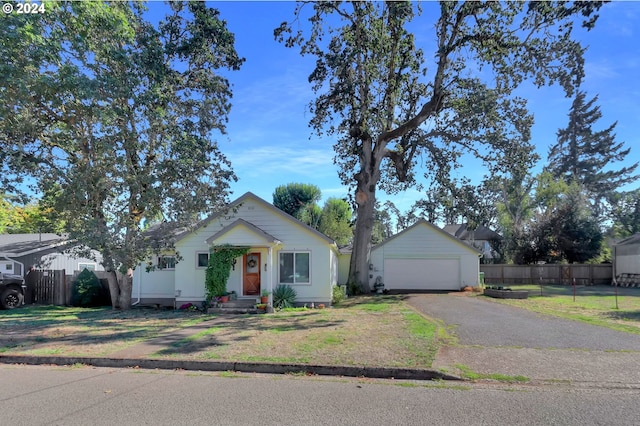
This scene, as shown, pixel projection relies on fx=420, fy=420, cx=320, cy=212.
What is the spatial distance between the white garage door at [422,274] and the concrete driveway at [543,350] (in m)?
13.2

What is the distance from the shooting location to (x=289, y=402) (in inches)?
216

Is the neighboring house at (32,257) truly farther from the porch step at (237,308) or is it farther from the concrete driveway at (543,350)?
the concrete driveway at (543,350)

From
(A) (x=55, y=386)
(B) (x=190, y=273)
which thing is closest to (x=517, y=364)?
(A) (x=55, y=386)

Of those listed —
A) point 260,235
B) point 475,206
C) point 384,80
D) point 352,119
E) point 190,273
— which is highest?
point 384,80

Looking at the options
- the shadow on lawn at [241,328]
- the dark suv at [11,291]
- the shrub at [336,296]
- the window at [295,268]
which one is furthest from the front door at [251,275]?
the dark suv at [11,291]

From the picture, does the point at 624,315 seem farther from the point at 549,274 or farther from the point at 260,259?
the point at 549,274

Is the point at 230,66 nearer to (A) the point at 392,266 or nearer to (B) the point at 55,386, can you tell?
(B) the point at 55,386

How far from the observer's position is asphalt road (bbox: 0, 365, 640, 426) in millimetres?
4832

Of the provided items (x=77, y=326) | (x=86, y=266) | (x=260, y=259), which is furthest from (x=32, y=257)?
(x=260, y=259)

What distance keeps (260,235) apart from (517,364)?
10.8m

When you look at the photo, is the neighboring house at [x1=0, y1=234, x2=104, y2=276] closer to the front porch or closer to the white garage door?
the front porch

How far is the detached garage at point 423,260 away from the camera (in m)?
26.5

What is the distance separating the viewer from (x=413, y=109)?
22250mm

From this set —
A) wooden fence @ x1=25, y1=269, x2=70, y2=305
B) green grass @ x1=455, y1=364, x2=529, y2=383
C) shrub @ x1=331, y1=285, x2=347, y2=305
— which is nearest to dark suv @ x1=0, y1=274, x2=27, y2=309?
wooden fence @ x1=25, y1=269, x2=70, y2=305
